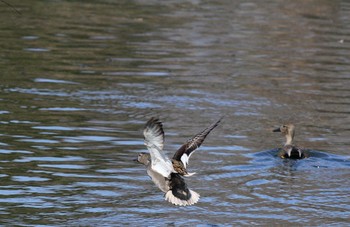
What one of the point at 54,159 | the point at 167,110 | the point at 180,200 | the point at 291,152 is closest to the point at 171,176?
the point at 180,200

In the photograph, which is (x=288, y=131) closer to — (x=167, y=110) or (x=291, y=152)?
(x=291, y=152)

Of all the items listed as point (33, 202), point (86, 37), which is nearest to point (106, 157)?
point (33, 202)

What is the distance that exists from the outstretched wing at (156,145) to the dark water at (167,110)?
0.61m

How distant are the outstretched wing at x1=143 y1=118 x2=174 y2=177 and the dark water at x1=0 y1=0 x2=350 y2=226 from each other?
61 centimetres

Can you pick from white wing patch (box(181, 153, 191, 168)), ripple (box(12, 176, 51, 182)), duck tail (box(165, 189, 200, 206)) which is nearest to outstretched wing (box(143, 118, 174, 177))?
duck tail (box(165, 189, 200, 206))

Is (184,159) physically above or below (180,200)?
above

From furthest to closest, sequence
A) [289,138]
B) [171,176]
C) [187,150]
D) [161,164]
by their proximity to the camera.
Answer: [289,138] < [187,150] < [171,176] < [161,164]

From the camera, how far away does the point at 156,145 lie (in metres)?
9.20

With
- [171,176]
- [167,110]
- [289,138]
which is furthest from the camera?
[167,110]

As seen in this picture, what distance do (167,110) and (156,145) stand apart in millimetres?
6487

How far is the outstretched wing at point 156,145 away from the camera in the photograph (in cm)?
903

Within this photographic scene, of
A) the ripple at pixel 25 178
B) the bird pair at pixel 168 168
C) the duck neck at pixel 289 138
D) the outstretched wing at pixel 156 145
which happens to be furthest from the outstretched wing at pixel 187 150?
the duck neck at pixel 289 138

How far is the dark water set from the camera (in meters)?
10.7

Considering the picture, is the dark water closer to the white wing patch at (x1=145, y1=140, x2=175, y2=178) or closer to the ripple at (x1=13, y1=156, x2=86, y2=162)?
the ripple at (x1=13, y1=156, x2=86, y2=162)
